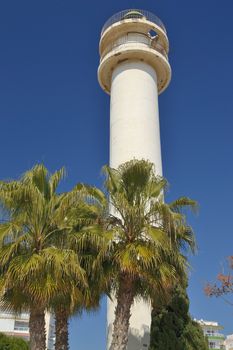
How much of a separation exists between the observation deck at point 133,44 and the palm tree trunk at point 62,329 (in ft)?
57.5

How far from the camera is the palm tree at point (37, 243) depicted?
13000 millimetres

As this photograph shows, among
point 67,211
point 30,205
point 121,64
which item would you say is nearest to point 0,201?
point 30,205

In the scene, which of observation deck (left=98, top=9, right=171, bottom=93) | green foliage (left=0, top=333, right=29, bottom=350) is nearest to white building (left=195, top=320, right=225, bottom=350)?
green foliage (left=0, top=333, right=29, bottom=350)

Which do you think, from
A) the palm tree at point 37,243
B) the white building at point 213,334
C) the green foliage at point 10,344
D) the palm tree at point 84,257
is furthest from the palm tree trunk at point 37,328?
the white building at point 213,334

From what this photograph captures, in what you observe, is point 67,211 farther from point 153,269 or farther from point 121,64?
point 121,64

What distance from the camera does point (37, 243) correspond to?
14.1 metres

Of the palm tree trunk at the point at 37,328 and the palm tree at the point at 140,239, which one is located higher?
the palm tree at the point at 140,239

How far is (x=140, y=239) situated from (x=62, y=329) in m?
4.22

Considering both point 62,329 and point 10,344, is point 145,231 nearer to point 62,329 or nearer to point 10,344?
point 62,329

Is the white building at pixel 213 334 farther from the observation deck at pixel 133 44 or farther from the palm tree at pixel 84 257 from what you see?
the palm tree at pixel 84 257

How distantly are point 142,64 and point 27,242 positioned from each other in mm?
17058

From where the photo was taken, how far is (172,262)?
577 inches

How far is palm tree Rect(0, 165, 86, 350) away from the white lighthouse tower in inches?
389

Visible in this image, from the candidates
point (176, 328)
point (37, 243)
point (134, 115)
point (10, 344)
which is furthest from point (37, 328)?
point (10, 344)
